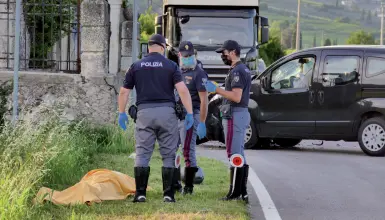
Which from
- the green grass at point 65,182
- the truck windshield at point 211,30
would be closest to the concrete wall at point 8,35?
the green grass at point 65,182

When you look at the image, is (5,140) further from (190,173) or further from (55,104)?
(55,104)

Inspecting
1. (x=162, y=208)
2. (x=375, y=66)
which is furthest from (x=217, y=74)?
(x=162, y=208)

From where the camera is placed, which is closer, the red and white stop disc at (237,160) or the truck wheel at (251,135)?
the red and white stop disc at (237,160)

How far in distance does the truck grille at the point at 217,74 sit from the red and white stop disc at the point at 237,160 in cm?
1130

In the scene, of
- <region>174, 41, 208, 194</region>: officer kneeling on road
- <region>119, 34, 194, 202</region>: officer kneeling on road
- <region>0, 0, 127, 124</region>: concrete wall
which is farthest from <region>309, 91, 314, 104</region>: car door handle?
<region>119, 34, 194, 202</region>: officer kneeling on road

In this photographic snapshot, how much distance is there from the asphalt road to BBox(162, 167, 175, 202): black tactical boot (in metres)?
0.87

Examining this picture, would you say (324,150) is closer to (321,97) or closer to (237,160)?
(321,97)

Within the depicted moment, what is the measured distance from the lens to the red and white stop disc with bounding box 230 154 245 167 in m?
10.9

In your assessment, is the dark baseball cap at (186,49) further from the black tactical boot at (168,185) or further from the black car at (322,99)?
the black car at (322,99)

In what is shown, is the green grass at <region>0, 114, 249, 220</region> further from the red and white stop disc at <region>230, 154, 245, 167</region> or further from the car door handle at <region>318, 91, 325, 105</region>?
the car door handle at <region>318, 91, 325, 105</region>

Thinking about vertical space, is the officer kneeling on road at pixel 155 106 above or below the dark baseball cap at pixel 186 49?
below

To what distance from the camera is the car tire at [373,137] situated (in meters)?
17.1

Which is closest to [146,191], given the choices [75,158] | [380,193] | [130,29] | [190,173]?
[190,173]

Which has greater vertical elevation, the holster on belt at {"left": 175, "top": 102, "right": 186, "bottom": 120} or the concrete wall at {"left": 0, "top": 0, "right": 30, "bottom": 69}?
the concrete wall at {"left": 0, "top": 0, "right": 30, "bottom": 69}
